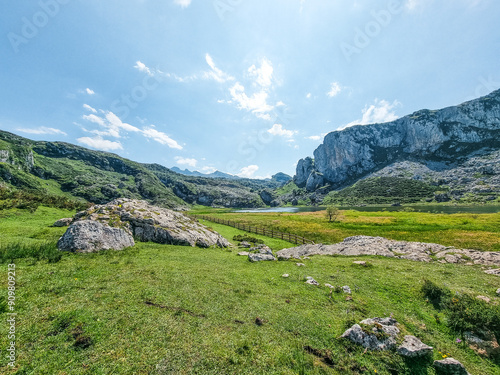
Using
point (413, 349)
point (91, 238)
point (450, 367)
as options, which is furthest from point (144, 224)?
point (450, 367)

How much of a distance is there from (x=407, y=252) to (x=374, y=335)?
1841 centimetres

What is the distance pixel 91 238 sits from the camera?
1716cm

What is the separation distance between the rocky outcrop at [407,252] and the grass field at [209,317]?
9.93ft

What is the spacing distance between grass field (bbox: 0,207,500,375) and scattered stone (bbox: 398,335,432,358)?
0.93ft

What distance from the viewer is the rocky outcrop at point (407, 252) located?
18.0 meters

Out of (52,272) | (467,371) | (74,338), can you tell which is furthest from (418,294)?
(52,272)

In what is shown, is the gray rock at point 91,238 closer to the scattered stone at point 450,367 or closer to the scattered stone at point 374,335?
the scattered stone at point 374,335

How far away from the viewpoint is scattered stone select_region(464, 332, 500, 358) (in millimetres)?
7305

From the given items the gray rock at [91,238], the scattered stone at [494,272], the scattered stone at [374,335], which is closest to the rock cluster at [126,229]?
the gray rock at [91,238]

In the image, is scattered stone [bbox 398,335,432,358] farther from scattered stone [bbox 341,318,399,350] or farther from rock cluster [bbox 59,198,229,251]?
rock cluster [bbox 59,198,229,251]

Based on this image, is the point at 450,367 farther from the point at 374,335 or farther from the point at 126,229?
the point at 126,229

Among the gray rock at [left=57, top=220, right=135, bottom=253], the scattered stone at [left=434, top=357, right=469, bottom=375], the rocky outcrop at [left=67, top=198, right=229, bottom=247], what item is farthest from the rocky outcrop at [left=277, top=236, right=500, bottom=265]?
the gray rock at [left=57, top=220, right=135, bottom=253]

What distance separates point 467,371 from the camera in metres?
6.48

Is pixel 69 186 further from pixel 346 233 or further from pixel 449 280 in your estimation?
pixel 449 280
